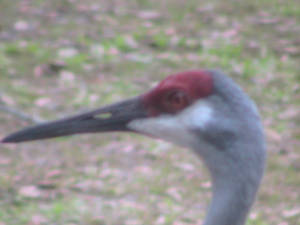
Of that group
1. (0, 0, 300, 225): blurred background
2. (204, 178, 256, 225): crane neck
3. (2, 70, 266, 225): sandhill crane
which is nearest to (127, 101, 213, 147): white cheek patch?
(2, 70, 266, 225): sandhill crane

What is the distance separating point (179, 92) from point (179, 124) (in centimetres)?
15

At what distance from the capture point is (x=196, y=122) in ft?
8.34

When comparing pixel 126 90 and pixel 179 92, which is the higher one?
pixel 126 90

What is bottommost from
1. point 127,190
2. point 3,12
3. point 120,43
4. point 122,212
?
point 122,212

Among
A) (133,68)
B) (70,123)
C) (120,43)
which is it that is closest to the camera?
(70,123)

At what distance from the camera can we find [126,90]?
6762mm

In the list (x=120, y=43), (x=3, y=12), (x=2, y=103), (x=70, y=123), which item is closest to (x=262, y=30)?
(x=120, y=43)

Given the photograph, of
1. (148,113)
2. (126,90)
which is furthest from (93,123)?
(126,90)

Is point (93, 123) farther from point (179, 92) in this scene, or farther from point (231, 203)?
point (231, 203)

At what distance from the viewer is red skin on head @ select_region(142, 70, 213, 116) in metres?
2.54

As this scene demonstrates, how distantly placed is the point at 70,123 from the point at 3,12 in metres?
6.46

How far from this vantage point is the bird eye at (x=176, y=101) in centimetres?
259

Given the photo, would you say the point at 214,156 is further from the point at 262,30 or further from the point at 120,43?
the point at 262,30

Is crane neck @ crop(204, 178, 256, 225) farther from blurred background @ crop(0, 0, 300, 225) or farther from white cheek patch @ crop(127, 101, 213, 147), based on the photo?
blurred background @ crop(0, 0, 300, 225)
